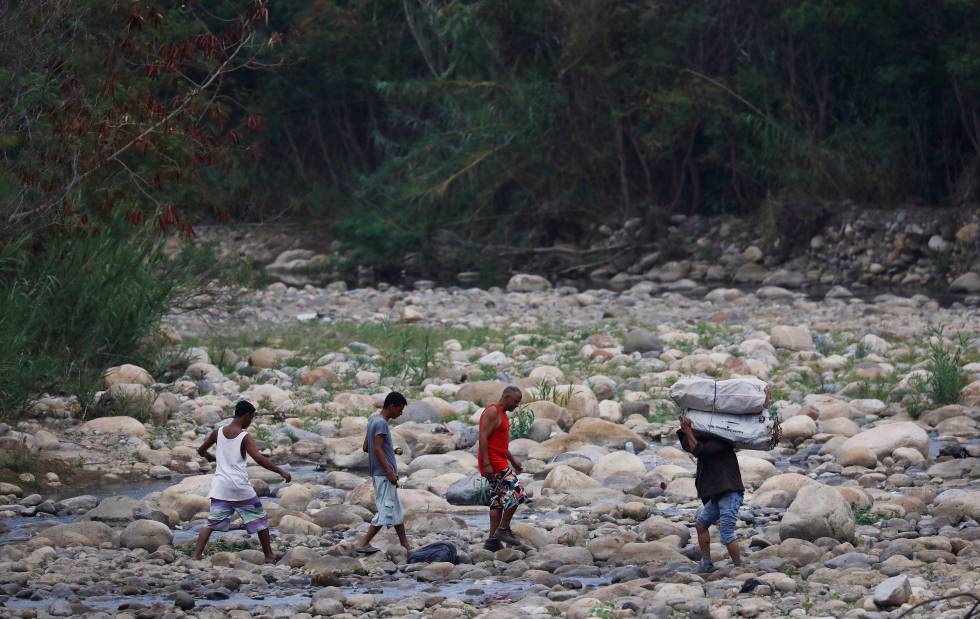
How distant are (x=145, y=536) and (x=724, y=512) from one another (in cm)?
316

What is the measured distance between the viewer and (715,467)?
6.86 meters

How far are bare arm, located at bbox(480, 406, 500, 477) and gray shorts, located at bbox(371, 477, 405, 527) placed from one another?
1.62 ft

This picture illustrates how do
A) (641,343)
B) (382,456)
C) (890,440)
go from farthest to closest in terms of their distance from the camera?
(641,343) < (890,440) < (382,456)

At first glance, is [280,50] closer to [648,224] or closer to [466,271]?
[466,271]

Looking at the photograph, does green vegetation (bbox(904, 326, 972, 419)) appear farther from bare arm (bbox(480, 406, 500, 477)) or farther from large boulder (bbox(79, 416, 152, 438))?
large boulder (bbox(79, 416, 152, 438))

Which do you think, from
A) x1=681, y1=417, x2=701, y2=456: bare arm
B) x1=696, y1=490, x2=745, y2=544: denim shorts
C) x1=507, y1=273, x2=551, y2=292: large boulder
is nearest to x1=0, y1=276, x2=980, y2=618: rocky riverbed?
x1=696, y1=490, x2=745, y2=544: denim shorts

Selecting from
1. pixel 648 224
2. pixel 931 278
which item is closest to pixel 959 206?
pixel 931 278

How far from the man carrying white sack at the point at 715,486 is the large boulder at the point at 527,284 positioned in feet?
58.4

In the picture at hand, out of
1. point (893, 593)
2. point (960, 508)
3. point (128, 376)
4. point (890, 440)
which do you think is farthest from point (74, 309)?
point (893, 593)

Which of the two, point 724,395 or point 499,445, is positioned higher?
point 724,395

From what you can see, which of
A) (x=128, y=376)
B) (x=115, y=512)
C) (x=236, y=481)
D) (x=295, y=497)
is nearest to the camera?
(x=236, y=481)

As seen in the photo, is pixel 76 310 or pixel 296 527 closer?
pixel 296 527

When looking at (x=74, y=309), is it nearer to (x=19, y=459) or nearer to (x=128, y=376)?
(x=128, y=376)

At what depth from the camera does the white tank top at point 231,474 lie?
7176 mm
